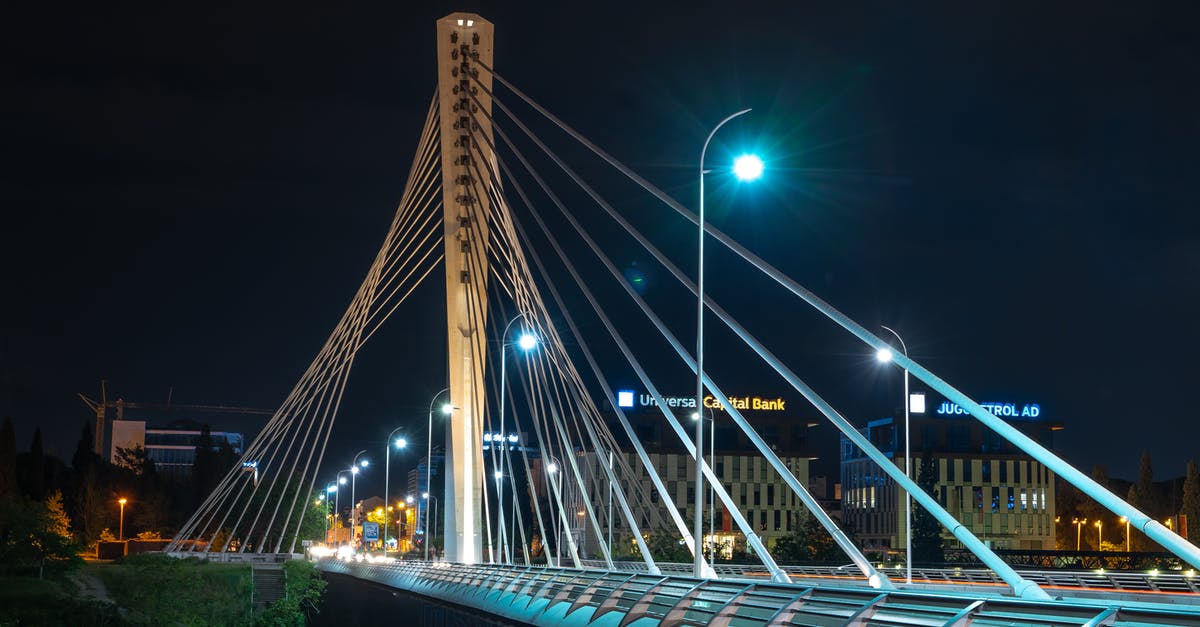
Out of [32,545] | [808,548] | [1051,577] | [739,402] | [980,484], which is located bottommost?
[808,548]

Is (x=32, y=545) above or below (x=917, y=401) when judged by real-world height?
below

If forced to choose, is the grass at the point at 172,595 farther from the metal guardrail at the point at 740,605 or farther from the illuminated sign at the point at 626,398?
the illuminated sign at the point at 626,398

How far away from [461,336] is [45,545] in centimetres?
1870

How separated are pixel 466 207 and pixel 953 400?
24841 millimetres

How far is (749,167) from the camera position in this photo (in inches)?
965

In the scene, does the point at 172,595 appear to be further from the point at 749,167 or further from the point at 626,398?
the point at 626,398

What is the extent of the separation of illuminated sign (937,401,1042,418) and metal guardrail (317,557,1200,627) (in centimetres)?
8989

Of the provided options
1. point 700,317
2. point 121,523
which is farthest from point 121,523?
point 700,317

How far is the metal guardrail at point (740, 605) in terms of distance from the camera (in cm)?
1223

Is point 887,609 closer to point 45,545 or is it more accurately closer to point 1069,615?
point 1069,615

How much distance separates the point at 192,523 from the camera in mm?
63938

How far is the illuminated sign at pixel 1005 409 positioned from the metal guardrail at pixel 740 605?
295 feet

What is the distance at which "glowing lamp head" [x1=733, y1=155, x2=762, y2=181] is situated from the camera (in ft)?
80.1

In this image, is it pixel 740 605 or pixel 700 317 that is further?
pixel 700 317
